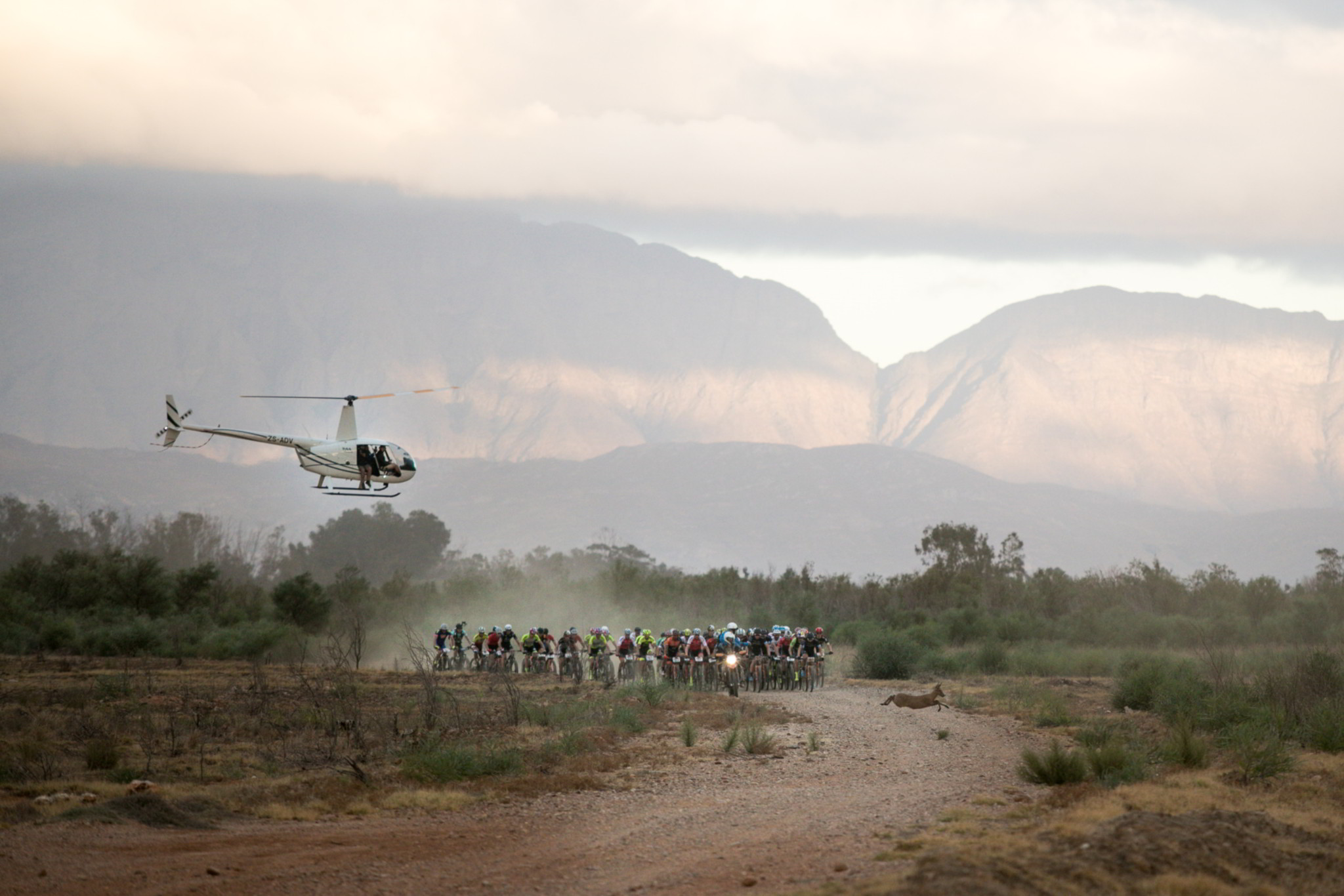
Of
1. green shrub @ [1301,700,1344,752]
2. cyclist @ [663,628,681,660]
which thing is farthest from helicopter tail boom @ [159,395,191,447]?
green shrub @ [1301,700,1344,752]

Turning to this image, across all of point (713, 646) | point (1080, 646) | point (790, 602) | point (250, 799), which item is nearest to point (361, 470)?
point (713, 646)

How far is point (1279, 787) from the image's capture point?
1605cm

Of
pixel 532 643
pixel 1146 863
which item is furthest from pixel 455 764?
pixel 532 643

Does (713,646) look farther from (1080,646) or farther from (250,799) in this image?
(1080,646)

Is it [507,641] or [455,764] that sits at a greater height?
[507,641]

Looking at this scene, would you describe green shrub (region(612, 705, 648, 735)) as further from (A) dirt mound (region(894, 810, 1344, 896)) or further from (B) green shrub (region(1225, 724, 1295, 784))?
(A) dirt mound (region(894, 810, 1344, 896))

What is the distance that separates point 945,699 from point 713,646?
19.3 feet

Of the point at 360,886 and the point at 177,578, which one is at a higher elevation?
the point at 177,578

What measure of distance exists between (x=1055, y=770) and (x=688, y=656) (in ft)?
54.4

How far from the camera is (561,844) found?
13367 mm

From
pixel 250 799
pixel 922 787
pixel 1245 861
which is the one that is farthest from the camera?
pixel 922 787

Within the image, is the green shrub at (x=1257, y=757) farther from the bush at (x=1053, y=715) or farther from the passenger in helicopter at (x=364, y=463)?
the passenger in helicopter at (x=364, y=463)

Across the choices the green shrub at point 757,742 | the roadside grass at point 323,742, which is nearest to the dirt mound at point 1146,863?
the roadside grass at point 323,742

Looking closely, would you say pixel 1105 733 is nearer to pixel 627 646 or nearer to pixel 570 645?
pixel 627 646
